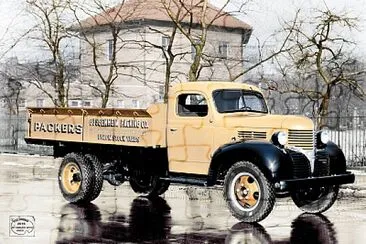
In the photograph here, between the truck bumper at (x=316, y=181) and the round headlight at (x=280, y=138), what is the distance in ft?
2.31

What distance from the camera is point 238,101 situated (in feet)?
42.8

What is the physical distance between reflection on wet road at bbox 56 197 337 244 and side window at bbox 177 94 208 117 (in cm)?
179

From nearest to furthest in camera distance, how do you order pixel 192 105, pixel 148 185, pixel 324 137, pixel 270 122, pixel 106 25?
1. pixel 270 122
2. pixel 324 137
3. pixel 192 105
4. pixel 148 185
5. pixel 106 25

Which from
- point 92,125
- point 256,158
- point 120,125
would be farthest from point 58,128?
point 256,158

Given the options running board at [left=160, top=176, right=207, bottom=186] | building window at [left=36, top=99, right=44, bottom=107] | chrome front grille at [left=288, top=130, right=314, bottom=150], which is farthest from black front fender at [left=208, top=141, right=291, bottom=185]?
building window at [left=36, top=99, right=44, bottom=107]

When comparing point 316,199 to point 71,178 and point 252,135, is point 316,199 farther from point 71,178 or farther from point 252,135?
point 71,178

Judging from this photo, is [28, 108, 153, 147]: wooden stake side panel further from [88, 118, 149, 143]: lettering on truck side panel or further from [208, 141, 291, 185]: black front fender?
[208, 141, 291, 185]: black front fender

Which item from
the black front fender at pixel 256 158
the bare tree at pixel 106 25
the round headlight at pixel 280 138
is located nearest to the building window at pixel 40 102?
the bare tree at pixel 106 25

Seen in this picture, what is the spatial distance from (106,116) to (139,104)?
2355 cm

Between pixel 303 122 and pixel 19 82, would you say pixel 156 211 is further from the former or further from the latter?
pixel 19 82

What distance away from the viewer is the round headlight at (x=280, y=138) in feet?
38.1

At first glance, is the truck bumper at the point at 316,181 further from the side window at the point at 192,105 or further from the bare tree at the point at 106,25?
the bare tree at the point at 106,25

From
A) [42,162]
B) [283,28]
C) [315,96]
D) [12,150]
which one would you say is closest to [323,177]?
[315,96]

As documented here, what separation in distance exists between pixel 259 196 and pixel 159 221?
1.61m
